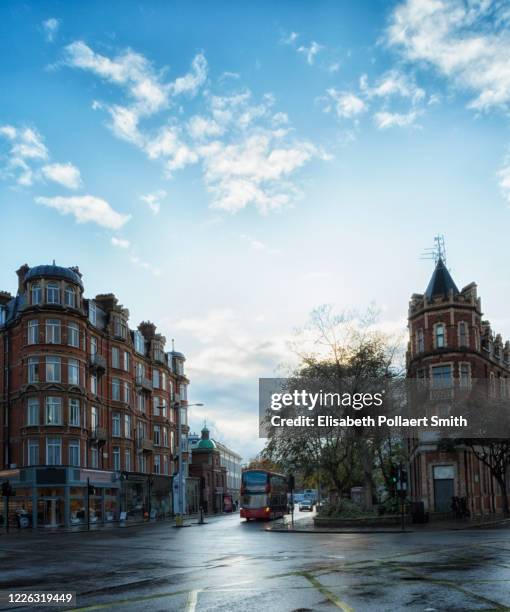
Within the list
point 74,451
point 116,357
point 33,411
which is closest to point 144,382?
point 116,357

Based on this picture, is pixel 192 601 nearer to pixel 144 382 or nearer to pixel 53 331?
pixel 53 331

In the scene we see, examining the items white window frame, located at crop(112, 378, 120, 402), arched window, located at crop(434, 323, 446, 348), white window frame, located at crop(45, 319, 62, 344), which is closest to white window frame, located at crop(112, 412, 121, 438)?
white window frame, located at crop(112, 378, 120, 402)

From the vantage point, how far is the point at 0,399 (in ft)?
184

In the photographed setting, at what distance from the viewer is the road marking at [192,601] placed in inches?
503

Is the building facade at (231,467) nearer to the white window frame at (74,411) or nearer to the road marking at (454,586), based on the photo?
the white window frame at (74,411)

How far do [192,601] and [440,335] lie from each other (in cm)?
4440

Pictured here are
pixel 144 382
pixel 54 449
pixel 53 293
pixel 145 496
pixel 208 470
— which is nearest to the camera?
pixel 54 449

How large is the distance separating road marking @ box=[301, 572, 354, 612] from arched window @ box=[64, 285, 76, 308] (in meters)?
40.4

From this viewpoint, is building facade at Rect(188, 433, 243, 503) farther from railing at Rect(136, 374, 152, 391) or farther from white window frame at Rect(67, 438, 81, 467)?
white window frame at Rect(67, 438, 81, 467)

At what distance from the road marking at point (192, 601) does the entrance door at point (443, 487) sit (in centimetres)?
4113

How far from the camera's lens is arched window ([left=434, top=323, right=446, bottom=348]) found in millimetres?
55094

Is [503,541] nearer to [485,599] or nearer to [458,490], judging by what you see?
[485,599]

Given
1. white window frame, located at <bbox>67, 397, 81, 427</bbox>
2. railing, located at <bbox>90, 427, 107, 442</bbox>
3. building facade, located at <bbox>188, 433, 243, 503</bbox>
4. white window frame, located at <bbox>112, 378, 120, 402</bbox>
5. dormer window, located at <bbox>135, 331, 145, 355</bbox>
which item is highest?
dormer window, located at <bbox>135, 331, 145, 355</bbox>

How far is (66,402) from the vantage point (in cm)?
5316
